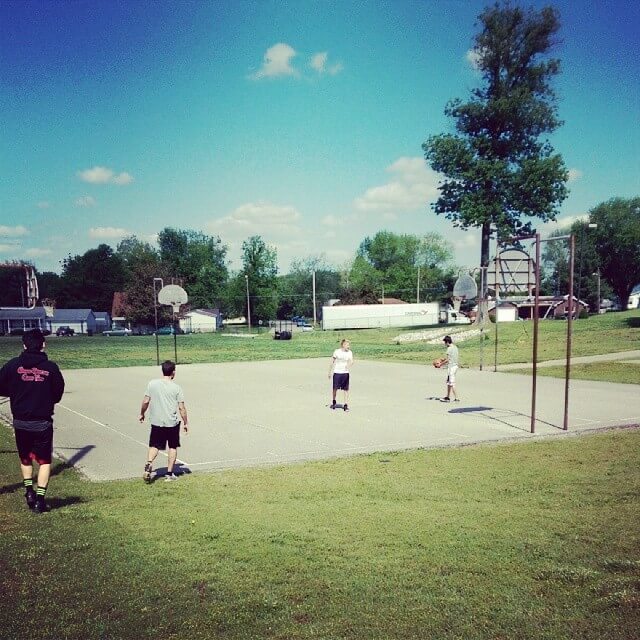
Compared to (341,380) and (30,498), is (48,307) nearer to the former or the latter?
(341,380)

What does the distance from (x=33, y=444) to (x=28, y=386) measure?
2.55 feet

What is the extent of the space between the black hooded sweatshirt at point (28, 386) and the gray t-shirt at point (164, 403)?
1.69 m

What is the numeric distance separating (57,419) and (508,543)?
1336 cm

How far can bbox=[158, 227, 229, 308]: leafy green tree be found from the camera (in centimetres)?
11718

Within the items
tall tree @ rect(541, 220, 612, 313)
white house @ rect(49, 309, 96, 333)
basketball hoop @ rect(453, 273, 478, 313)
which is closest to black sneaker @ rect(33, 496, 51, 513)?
basketball hoop @ rect(453, 273, 478, 313)

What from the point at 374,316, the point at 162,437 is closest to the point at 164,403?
the point at 162,437

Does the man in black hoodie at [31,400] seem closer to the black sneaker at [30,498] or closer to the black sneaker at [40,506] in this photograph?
the black sneaker at [30,498]

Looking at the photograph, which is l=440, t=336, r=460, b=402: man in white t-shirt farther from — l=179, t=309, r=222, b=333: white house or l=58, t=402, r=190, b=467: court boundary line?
l=179, t=309, r=222, b=333: white house

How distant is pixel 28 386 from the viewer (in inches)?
298

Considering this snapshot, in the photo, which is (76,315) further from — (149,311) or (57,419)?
(57,419)

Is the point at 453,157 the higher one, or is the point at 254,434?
the point at 453,157

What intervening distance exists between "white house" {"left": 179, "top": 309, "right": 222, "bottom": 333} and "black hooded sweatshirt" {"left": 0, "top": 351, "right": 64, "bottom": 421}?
93.6 meters

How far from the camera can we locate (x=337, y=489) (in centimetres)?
824

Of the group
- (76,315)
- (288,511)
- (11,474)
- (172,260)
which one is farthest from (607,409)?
(172,260)
